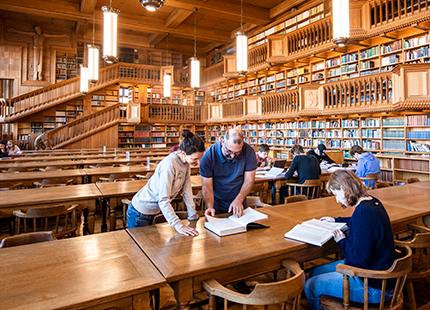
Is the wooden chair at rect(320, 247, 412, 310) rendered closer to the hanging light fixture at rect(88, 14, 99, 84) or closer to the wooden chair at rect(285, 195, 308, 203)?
the wooden chair at rect(285, 195, 308, 203)

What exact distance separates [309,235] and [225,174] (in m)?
0.98

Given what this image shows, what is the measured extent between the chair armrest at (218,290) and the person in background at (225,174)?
3.56ft

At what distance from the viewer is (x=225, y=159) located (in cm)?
247

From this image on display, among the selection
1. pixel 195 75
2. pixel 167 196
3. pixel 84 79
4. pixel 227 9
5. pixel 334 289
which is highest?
pixel 227 9

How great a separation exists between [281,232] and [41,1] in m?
12.9

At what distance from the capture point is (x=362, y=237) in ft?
4.92

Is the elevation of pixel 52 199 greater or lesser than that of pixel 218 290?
greater

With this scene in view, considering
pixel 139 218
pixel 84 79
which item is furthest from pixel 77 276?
pixel 84 79

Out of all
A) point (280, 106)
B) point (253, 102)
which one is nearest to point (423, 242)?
point (280, 106)

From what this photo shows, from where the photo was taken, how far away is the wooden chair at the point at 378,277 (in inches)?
53.4

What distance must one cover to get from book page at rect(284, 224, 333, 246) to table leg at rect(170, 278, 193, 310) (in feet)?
2.26

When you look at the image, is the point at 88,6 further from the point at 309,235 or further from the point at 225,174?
the point at 309,235

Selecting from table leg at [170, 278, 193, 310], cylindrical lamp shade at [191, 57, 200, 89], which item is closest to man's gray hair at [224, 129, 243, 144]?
table leg at [170, 278, 193, 310]

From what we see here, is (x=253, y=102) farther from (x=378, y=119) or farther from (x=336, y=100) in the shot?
(x=378, y=119)
